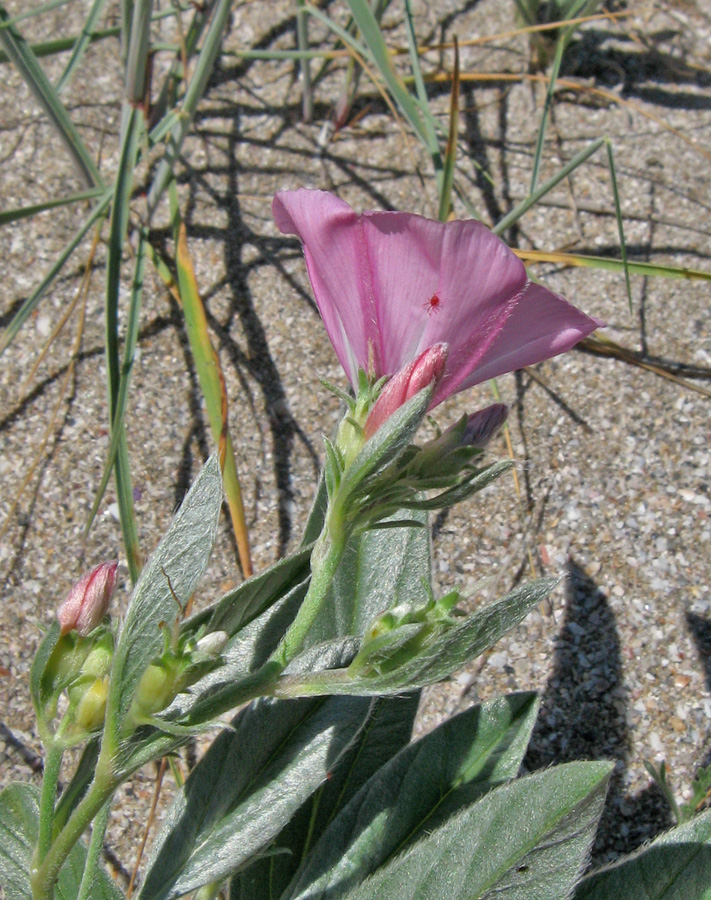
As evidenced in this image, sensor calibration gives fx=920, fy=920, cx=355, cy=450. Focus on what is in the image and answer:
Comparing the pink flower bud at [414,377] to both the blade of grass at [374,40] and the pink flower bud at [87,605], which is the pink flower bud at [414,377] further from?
the blade of grass at [374,40]

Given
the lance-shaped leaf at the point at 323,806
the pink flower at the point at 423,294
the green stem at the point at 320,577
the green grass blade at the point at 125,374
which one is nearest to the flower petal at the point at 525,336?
the pink flower at the point at 423,294

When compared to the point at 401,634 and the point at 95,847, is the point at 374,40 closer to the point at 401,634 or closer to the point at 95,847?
the point at 401,634

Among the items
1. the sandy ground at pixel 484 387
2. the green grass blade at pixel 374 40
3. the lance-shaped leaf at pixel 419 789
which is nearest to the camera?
the lance-shaped leaf at pixel 419 789

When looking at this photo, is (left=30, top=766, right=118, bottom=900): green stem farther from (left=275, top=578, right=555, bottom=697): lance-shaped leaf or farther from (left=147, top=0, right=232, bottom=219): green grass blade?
(left=147, top=0, right=232, bottom=219): green grass blade

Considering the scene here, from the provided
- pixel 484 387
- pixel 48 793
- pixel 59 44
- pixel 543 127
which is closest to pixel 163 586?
pixel 48 793

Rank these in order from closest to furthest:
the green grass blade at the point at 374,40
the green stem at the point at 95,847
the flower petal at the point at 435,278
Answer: the flower petal at the point at 435,278 < the green stem at the point at 95,847 < the green grass blade at the point at 374,40

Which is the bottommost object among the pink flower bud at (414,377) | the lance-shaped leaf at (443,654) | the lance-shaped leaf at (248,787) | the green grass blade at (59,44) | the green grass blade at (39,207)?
the lance-shaped leaf at (248,787)
